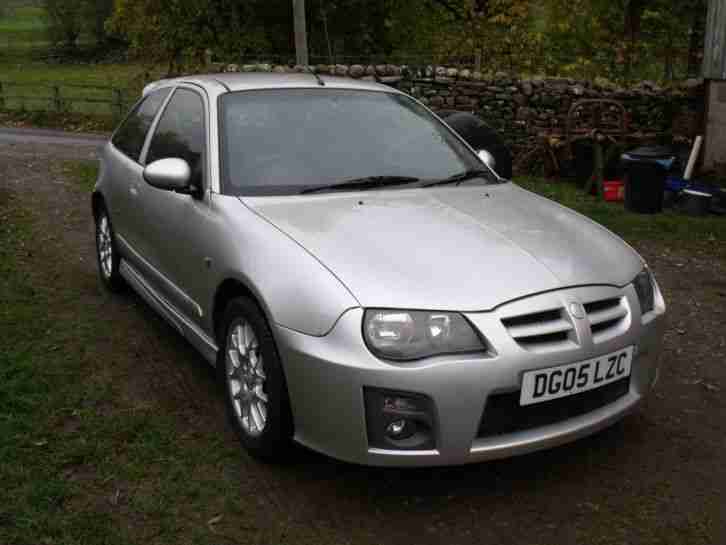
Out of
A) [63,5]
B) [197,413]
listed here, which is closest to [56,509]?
[197,413]

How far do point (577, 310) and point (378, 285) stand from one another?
31.0 inches

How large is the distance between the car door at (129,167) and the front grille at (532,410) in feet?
9.19

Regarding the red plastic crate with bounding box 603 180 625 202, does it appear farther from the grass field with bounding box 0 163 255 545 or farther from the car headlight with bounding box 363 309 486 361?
the car headlight with bounding box 363 309 486 361

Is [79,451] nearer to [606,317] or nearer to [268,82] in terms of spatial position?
[268,82]

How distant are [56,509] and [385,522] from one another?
1301mm

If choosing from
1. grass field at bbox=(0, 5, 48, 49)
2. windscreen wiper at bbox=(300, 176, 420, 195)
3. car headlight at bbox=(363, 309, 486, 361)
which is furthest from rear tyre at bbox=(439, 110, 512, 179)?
grass field at bbox=(0, 5, 48, 49)

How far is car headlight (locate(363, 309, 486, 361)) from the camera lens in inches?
124

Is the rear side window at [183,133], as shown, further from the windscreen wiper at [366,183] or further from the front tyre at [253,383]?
the front tyre at [253,383]

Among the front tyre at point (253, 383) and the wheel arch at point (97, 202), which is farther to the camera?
the wheel arch at point (97, 202)

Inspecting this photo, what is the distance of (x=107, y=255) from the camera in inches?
250

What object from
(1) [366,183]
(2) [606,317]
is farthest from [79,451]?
(2) [606,317]

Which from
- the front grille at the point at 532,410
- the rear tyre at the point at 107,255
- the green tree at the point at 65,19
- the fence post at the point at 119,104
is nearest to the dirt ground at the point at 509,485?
the front grille at the point at 532,410

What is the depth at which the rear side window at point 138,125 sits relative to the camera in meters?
5.45

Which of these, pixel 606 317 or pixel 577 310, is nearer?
pixel 577 310
